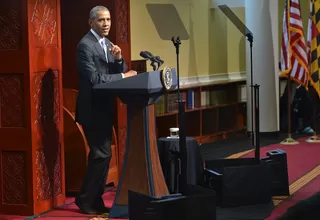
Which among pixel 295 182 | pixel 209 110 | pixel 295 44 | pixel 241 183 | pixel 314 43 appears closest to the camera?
pixel 241 183

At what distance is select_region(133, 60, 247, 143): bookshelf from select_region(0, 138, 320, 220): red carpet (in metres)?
1.24

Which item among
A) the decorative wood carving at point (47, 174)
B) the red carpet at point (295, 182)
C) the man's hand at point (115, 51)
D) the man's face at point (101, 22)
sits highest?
the man's face at point (101, 22)

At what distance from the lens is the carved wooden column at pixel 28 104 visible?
5.74 meters

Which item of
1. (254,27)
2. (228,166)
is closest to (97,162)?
(228,166)

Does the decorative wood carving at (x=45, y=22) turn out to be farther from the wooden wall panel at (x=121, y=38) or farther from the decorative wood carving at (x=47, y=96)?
the wooden wall panel at (x=121, y=38)

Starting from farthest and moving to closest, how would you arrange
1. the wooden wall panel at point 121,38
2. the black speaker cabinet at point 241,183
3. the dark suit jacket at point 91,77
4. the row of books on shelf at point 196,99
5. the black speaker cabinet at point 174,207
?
the row of books on shelf at point 196,99 → the wooden wall panel at point 121,38 → the black speaker cabinet at point 241,183 → the dark suit jacket at point 91,77 → the black speaker cabinet at point 174,207

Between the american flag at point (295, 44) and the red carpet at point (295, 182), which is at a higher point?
the american flag at point (295, 44)

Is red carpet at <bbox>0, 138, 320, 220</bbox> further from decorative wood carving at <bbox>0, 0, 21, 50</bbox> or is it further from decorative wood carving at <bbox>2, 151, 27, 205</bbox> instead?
decorative wood carving at <bbox>0, 0, 21, 50</bbox>

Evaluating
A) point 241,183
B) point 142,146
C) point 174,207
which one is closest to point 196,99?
point 241,183

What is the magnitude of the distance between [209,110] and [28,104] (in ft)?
17.9

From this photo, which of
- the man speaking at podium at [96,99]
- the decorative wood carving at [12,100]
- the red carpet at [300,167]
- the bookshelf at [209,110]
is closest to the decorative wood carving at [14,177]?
the decorative wood carving at [12,100]

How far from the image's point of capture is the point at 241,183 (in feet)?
19.7

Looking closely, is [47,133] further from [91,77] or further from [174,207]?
[174,207]

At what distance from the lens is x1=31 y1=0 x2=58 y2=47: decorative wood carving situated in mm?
5793
